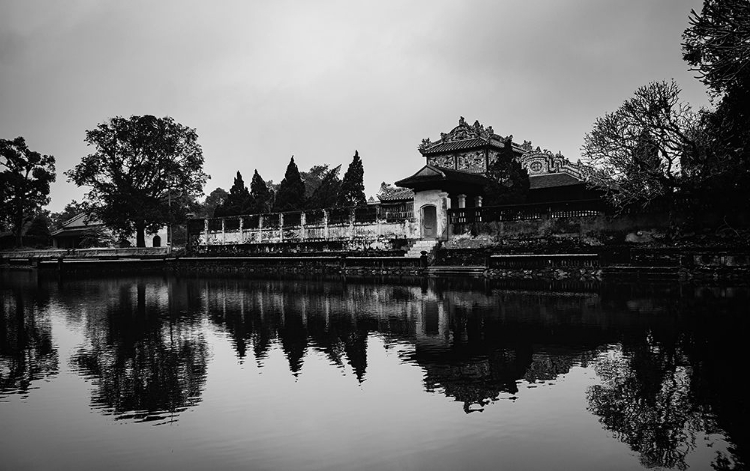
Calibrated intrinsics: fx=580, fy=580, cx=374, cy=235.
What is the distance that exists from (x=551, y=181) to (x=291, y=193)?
65.0 feet

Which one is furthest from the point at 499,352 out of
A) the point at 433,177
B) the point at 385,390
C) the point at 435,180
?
the point at 433,177

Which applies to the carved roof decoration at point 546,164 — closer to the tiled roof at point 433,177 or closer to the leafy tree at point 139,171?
the tiled roof at point 433,177

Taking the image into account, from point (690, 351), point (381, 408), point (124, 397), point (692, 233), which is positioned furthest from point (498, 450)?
point (692, 233)

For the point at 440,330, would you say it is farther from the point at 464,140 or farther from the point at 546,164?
the point at 464,140

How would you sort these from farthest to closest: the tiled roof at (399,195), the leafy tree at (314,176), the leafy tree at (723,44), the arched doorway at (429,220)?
the leafy tree at (314,176), the tiled roof at (399,195), the arched doorway at (429,220), the leafy tree at (723,44)

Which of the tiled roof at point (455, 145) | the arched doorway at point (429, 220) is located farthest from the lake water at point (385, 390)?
the tiled roof at point (455, 145)

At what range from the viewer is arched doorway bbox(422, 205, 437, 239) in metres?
33.6

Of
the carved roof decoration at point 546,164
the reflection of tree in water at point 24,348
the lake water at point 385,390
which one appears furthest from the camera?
the carved roof decoration at point 546,164

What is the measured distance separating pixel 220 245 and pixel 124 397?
38.4 m

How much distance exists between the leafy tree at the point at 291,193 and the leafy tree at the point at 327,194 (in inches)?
37.2

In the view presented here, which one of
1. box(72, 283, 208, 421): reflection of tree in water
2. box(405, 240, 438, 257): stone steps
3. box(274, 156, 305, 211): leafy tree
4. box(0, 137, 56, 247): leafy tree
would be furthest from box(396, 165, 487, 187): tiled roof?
box(0, 137, 56, 247): leafy tree

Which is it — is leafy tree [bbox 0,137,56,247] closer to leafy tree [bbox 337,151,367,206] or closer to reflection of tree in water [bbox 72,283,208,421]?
leafy tree [bbox 337,151,367,206]

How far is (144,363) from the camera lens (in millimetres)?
9141

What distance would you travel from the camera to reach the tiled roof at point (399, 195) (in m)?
40.7
